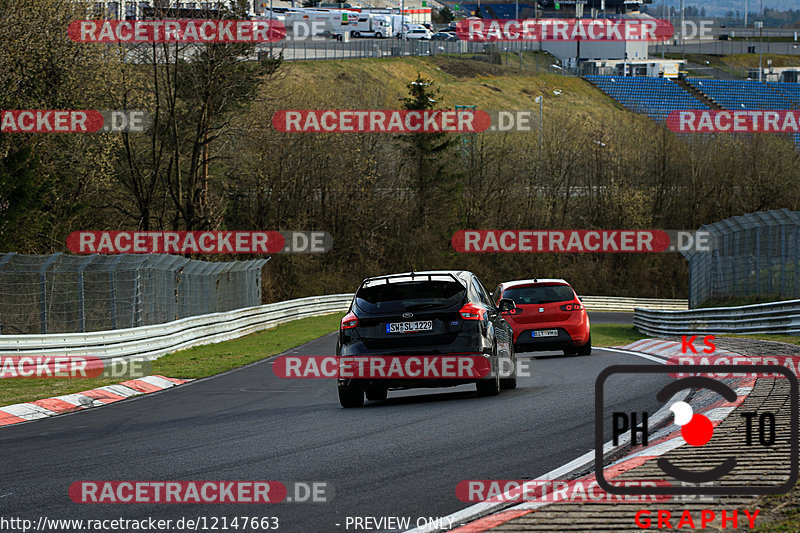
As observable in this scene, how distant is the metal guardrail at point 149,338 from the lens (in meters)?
19.2

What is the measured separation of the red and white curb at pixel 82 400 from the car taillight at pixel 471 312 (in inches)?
223

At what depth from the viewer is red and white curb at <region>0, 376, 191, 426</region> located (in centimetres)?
1357

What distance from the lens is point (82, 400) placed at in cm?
1534

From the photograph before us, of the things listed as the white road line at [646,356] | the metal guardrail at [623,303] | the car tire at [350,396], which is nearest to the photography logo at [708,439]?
the car tire at [350,396]

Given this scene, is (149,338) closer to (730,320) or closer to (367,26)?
(730,320)

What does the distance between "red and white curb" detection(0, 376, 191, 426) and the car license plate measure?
482 cm

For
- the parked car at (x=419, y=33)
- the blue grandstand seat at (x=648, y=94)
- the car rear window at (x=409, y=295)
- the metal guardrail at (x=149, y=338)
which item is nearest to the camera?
the car rear window at (x=409, y=295)

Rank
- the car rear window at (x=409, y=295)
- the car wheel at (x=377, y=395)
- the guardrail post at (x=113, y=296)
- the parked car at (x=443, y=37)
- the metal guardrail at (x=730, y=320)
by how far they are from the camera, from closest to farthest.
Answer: the car rear window at (x=409, y=295)
the car wheel at (x=377, y=395)
the metal guardrail at (x=730, y=320)
the guardrail post at (x=113, y=296)
the parked car at (x=443, y=37)

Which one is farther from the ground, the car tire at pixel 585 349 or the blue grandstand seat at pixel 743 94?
the blue grandstand seat at pixel 743 94

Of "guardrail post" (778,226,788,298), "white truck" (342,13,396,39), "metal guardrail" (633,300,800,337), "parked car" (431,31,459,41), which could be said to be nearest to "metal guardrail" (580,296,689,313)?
"metal guardrail" (633,300,800,337)

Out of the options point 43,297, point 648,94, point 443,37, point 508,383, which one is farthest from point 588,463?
point 443,37

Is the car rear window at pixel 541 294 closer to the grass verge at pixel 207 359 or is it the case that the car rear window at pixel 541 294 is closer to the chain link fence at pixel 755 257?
the grass verge at pixel 207 359

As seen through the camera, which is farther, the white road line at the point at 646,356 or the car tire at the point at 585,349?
the car tire at the point at 585,349

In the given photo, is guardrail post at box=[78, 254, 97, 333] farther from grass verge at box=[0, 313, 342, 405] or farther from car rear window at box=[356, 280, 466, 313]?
car rear window at box=[356, 280, 466, 313]
